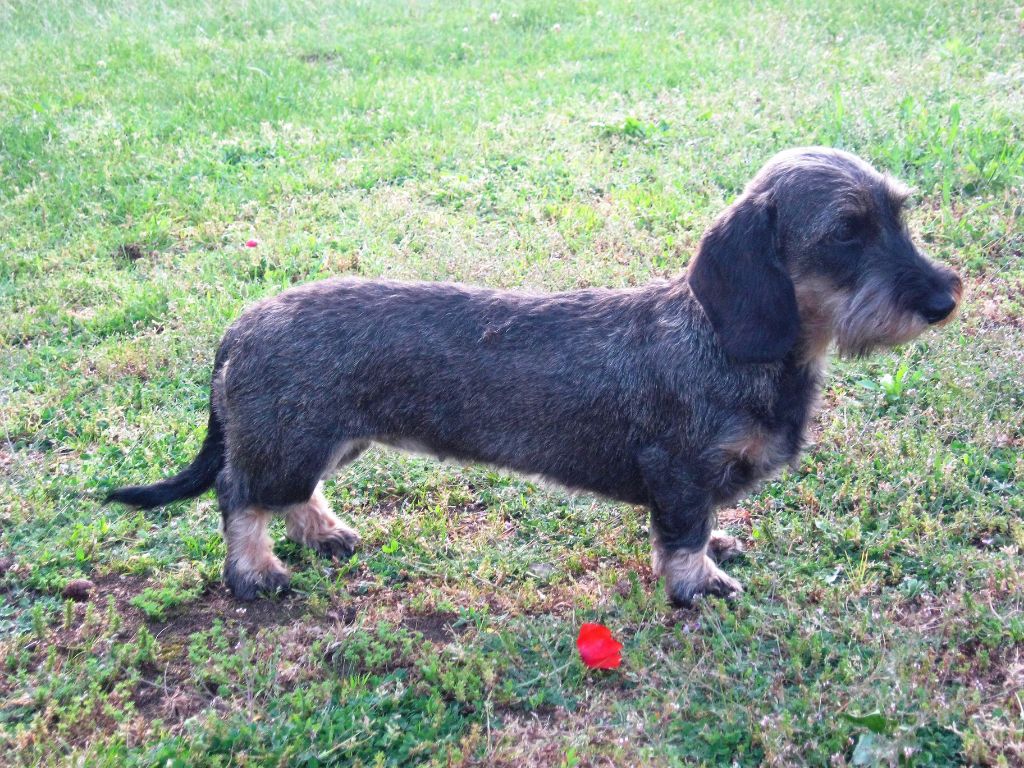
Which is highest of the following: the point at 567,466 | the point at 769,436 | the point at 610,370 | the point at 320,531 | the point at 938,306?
the point at 938,306

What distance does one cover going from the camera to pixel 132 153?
8.96m

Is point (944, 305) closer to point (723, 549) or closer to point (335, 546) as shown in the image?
point (723, 549)

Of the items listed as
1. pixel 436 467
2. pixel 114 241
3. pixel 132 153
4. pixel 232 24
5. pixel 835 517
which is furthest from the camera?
pixel 232 24

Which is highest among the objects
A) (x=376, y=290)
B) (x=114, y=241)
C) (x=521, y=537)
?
(x=376, y=290)

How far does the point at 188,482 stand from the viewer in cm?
443

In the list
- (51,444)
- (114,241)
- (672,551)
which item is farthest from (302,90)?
(672,551)

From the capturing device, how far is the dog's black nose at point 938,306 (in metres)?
3.76

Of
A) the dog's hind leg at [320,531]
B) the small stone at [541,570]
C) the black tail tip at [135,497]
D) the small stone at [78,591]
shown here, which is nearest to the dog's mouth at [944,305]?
the small stone at [541,570]

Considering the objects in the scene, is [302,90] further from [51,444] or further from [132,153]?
[51,444]

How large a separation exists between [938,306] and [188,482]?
3275mm

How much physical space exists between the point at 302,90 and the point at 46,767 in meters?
8.27

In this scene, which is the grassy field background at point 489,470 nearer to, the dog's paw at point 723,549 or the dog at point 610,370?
the dog's paw at point 723,549

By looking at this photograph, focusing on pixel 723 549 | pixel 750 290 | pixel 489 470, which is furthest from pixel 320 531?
pixel 750 290

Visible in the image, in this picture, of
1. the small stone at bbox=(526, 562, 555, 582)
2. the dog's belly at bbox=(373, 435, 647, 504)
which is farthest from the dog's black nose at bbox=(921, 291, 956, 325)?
the small stone at bbox=(526, 562, 555, 582)
